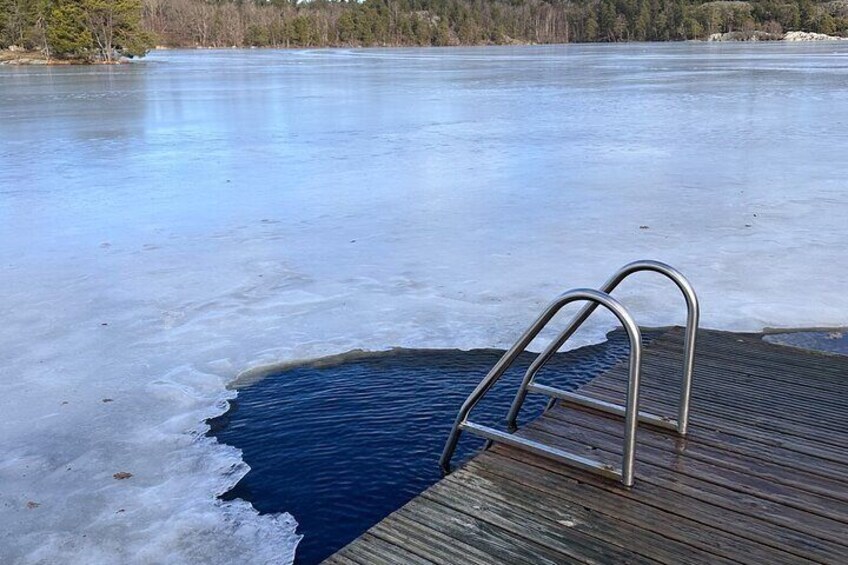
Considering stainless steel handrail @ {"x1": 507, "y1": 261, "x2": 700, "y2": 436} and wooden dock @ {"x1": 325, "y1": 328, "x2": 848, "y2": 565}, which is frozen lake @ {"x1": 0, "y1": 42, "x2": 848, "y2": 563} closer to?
wooden dock @ {"x1": 325, "y1": 328, "x2": 848, "y2": 565}

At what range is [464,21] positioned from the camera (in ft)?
424

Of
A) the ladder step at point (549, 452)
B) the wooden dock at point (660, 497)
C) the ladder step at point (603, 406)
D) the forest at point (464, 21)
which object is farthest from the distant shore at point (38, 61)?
the wooden dock at point (660, 497)

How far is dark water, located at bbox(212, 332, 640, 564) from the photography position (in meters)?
3.53

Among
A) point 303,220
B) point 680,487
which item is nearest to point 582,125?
point 303,220

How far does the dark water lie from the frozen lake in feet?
0.47

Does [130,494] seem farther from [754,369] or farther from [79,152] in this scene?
[79,152]

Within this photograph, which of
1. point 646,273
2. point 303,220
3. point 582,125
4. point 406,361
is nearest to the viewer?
point 406,361

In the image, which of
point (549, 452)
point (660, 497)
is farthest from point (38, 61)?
point (660, 497)

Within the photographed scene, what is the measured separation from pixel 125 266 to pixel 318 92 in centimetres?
2086

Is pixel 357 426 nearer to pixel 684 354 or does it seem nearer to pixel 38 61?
pixel 684 354

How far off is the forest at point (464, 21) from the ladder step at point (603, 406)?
299 feet

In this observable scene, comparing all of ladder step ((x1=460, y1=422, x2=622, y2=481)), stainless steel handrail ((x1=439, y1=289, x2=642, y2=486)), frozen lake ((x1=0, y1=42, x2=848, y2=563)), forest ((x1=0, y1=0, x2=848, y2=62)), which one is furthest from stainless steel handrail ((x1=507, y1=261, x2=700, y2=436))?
forest ((x1=0, y1=0, x2=848, y2=62))

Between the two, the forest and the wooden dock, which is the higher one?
the forest

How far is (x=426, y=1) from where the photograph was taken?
483ft
